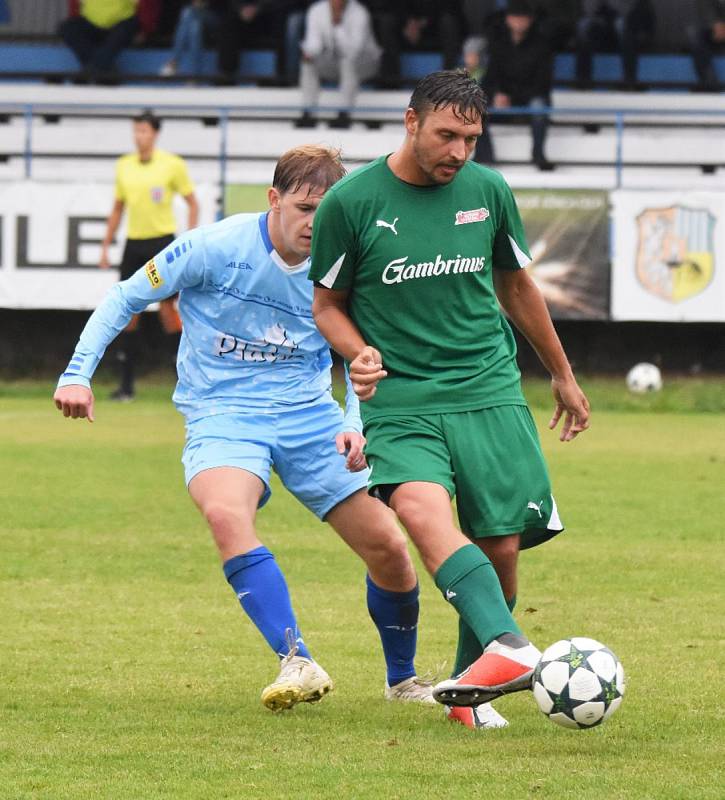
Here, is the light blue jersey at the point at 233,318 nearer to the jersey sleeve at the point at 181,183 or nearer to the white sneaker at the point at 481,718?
the white sneaker at the point at 481,718

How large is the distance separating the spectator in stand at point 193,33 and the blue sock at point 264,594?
62.2 feet

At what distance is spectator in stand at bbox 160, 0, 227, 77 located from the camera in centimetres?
2375

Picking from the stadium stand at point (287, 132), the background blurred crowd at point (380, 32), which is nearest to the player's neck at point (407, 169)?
the stadium stand at point (287, 132)

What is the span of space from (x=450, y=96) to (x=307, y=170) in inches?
33.0

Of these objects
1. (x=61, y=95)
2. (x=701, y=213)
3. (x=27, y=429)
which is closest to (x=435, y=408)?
(x=27, y=429)

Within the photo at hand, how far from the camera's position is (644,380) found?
18344 millimetres

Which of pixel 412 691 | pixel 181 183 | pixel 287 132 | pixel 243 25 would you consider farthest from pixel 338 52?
pixel 412 691

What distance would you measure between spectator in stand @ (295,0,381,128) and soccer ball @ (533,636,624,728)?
16.8 m

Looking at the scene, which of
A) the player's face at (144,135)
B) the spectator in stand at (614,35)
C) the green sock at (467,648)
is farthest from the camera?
the spectator in stand at (614,35)

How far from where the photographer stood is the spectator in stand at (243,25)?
2391cm

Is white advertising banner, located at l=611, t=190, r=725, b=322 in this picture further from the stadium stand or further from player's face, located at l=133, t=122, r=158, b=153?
player's face, located at l=133, t=122, r=158, b=153

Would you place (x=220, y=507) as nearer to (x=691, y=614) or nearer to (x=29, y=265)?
(x=691, y=614)

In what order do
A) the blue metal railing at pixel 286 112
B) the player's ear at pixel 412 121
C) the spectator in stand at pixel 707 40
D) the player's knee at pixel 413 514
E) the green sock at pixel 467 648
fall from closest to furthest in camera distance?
the player's knee at pixel 413 514 < the player's ear at pixel 412 121 < the green sock at pixel 467 648 < the blue metal railing at pixel 286 112 < the spectator in stand at pixel 707 40

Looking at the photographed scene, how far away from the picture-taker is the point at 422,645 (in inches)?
275
